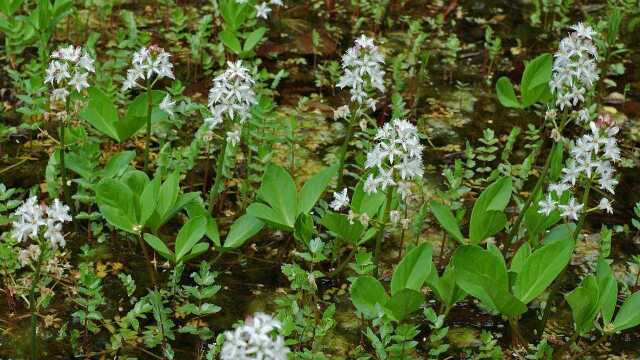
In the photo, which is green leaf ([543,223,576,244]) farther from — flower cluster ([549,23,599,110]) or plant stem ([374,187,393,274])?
plant stem ([374,187,393,274])

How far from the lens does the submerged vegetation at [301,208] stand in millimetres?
3148

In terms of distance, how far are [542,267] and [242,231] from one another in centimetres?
131

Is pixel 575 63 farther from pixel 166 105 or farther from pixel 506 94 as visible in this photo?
pixel 166 105

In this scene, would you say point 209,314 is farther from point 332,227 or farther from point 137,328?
point 332,227

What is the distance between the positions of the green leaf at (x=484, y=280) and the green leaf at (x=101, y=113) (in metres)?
1.85

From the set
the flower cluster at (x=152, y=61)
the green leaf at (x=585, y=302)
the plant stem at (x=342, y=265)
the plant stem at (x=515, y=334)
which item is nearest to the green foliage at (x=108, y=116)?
the flower cluster at (x=152, y=61)

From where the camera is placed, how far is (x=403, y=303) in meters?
3.09

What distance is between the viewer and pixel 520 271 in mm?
3213

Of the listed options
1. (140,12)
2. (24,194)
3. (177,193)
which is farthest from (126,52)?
(177,193)

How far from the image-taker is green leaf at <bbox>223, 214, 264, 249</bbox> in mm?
3516

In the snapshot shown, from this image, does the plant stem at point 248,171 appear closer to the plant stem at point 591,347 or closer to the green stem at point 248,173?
the green stem at point 248,173

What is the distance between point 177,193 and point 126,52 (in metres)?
1.82

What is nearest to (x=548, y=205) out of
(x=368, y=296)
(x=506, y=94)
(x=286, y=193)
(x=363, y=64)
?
(x=368, y=296)

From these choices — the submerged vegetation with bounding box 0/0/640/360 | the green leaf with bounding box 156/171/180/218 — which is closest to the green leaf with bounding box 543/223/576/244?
the submerged vegetation with bounding box 0/0/640/360
